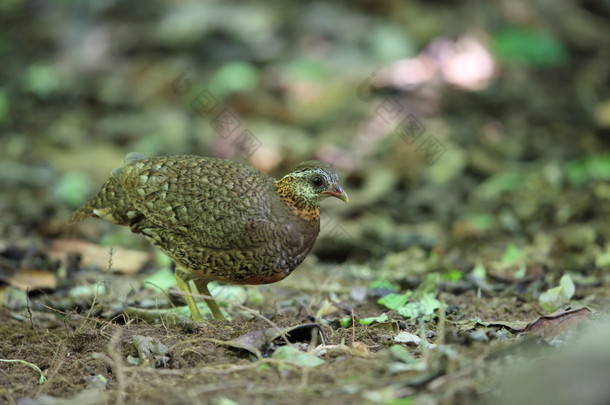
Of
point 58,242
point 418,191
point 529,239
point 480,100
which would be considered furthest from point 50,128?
point 529,239

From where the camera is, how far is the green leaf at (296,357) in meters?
3.82

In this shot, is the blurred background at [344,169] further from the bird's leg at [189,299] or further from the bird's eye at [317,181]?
the bird's eye at [317,181]

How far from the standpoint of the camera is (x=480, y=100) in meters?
10.4

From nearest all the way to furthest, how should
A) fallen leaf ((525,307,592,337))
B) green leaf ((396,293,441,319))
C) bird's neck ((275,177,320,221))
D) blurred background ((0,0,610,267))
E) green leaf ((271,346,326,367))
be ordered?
1. green leaf ((271,346,326,367))
2. fallen leaf ((525,307,592,337))
3. green leaf ((396,293,441,319))
4. bird's neck ((275,177,320,221))
5. blurred background ((0,0,610,267))

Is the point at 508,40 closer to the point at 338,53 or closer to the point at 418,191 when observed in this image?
the point at 338,53

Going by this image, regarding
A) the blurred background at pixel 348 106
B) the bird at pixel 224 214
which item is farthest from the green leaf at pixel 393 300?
the blurred background at pixel 348 106

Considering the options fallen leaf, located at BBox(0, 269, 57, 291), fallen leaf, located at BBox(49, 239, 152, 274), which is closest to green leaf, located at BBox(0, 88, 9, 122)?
fallen leaf, located at BBox(49, 239, 152, 274)

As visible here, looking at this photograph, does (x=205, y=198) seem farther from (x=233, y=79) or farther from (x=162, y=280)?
(x=233, y=79)

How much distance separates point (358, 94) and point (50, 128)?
13.2 ft

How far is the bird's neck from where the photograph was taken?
5.12 metres

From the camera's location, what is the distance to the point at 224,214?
16.1 feet

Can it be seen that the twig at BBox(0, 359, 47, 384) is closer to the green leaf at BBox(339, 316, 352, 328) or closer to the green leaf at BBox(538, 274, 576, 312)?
the green leaf at BBox(339, 316, 352, 328)

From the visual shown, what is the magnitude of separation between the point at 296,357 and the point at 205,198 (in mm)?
1468

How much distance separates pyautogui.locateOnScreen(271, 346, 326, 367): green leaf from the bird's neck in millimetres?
1327
